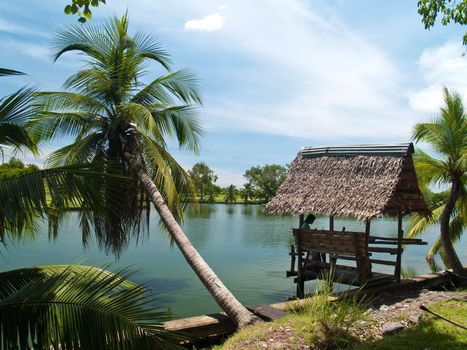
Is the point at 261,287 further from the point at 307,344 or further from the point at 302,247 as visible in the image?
the point at 307,344

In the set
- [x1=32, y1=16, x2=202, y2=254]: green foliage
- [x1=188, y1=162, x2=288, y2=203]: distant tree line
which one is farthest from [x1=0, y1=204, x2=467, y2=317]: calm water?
[x1=188, y1=162, x2=288, y2=203]: distant tree line

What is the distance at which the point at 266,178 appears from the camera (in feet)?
309

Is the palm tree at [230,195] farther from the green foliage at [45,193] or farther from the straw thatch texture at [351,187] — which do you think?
the green foliage at [45,193]

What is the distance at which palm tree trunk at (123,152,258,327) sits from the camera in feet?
24.6

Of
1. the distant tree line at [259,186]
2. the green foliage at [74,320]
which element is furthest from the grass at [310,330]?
the distant tree line at [259,186]

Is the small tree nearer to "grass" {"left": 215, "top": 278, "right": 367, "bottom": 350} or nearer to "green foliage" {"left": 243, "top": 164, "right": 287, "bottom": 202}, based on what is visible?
"green foliage" {"left": 243, "top": 164, "right": 287, "bottom": 202}

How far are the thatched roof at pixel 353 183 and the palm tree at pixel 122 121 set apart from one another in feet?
10.5

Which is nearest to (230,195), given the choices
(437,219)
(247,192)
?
(247,192)

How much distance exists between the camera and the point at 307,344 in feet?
19.7

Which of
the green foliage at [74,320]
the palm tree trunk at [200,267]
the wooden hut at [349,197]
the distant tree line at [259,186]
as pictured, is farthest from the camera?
the distant tree line at [259,186]

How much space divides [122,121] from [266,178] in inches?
3312

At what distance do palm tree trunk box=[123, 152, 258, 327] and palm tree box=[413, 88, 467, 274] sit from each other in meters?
8.47

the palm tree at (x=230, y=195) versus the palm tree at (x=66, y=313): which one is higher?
the palm tree at (x=230, y=195)

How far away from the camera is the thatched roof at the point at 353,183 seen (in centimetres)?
1073
